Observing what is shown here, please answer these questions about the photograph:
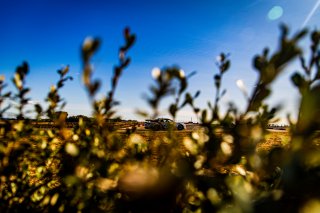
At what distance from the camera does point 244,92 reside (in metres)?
1.50

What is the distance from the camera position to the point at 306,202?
1151 millimetres

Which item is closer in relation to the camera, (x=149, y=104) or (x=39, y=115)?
(x=149, y=104)

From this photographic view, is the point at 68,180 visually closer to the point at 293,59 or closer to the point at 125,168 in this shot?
the point at 125,168

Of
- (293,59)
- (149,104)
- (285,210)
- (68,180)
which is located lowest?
(285,210)

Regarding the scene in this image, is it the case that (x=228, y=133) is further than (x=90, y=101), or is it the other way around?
(x=228, y=133)

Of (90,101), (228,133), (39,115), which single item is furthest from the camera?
(39,115)

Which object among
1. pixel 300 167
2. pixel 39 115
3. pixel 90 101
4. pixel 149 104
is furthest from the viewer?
pixel 39 115

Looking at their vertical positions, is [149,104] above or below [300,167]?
above

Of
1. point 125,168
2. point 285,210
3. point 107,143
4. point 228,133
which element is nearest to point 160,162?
point 125,168

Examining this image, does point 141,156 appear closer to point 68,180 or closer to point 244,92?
point 68,180

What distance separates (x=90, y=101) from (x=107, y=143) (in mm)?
318

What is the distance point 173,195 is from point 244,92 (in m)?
0.68

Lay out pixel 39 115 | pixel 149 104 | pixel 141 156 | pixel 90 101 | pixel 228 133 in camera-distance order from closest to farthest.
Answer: pixel 90 101
pixel 149 104
pixel 228 133
pixel 141 156
pixel 39 115

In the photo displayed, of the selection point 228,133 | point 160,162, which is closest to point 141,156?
point 160,162
